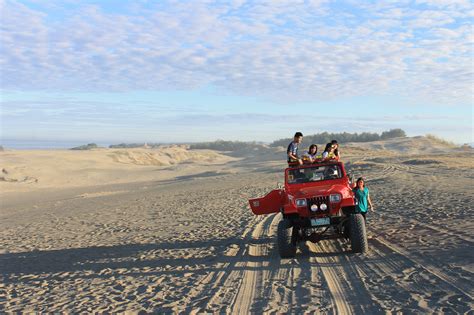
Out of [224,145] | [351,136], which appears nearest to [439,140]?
[351,136]

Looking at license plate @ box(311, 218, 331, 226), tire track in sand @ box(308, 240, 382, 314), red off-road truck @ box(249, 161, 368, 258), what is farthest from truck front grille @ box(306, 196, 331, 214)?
tire track in sand @ box(308, 240, 382, 314)

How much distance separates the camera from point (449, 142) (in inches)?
2283

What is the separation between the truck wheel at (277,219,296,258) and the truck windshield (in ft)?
4.39

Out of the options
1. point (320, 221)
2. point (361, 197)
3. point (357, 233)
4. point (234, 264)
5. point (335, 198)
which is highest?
point (335, 198)

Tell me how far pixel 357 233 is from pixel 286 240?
130cm

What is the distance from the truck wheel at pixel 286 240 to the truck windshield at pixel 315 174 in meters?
1.34

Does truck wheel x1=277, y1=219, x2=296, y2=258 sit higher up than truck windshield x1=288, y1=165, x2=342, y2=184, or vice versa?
truck windshield x1=288, y1=165, x2=342, y2=184

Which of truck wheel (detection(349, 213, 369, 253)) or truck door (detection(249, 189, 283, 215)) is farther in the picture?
truck door (detection(249, 189, 283, 215))

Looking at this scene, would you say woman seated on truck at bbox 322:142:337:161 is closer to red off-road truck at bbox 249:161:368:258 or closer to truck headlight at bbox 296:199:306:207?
red off-road truck at bbox 249:161:368:258

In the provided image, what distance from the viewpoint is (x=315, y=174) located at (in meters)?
9.43

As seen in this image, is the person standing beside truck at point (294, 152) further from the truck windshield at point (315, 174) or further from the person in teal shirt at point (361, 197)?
the person in teal shirt at point (361, 197)

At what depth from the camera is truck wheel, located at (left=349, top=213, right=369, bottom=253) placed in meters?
8.22

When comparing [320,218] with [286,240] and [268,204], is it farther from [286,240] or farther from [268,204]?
[268,204]

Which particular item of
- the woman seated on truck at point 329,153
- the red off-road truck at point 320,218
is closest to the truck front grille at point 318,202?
the red off-road truck at point 320,218
